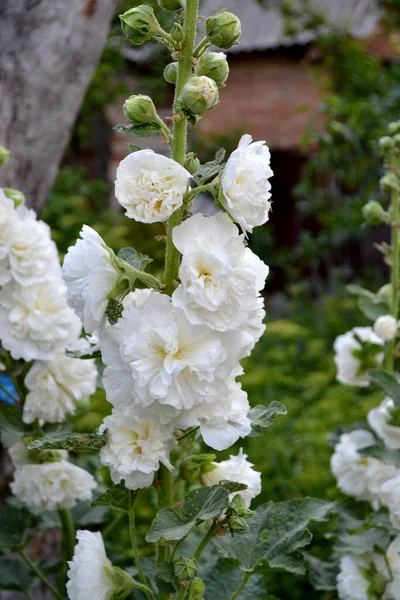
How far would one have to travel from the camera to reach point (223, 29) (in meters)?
1.00

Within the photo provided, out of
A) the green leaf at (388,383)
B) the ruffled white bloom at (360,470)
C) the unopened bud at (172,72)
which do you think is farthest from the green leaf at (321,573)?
the unopened bud at (172,72)

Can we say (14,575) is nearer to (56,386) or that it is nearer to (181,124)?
(56,386)

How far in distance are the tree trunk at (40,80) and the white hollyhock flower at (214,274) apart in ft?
3.27

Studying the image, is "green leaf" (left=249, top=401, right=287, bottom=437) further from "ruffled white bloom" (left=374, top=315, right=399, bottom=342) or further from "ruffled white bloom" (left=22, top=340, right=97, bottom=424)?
"ruffled white bloom" (left=374, top=315, right=399, bottom=342)

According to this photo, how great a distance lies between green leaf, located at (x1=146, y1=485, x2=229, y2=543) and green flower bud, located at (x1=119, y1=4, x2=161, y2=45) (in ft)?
2.03

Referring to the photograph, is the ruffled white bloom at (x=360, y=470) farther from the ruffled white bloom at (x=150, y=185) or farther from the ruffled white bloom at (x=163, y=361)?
the ruffled white bloom at (x=150, y=185)

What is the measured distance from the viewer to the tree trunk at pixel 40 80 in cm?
185

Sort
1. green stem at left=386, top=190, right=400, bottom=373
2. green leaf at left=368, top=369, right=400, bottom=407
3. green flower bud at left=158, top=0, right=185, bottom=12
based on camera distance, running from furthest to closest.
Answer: green stem at left=386, top=190, right=400, bottom=373
green leaf at left=368, top=369, right=400, bottom=407
green flower bud at left=158, top=0, right=185, bottom=12

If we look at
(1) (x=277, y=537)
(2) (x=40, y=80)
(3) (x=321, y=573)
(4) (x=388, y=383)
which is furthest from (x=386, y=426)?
(2) (x=40, y=80)

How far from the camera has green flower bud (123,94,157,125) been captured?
1.00 meters

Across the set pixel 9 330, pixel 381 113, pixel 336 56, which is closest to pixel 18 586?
pixel 9 330

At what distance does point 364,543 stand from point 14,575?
0.70 meters

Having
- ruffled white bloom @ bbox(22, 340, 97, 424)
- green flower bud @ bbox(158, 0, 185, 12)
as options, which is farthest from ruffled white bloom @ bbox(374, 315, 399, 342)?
green flower bud @ bbox(158, 0, 185, 12)

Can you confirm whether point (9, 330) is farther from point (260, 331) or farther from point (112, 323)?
point (260, 331)
